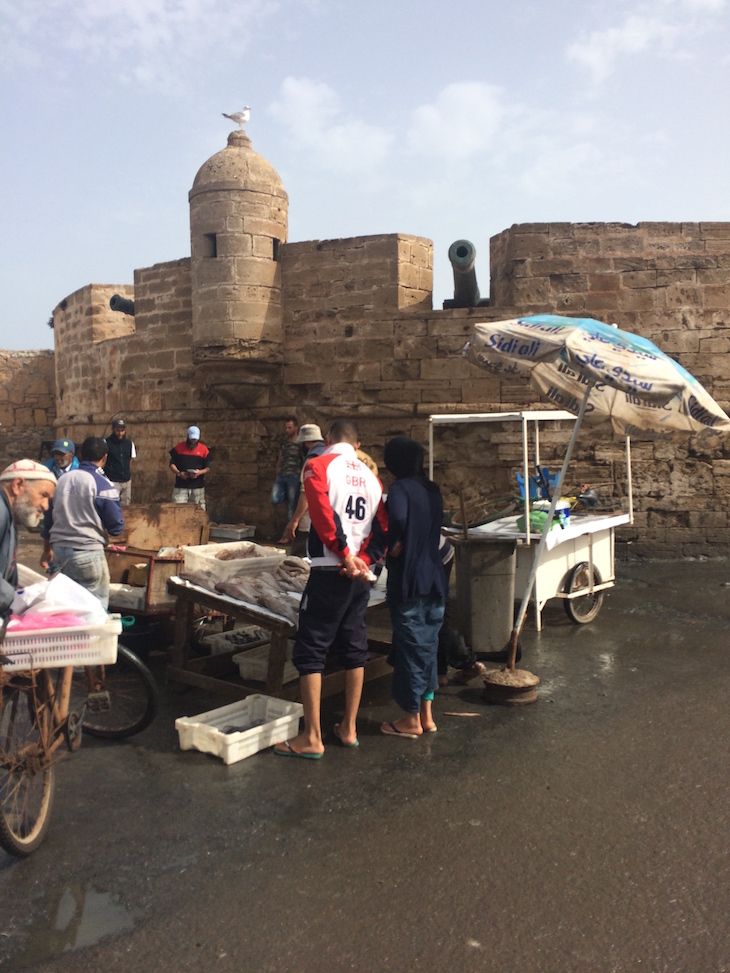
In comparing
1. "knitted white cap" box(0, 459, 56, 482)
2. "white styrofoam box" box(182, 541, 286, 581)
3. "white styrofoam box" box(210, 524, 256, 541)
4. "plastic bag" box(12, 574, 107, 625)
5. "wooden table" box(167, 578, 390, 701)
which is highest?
"knitted white cap" box(0, 459, 56, 482)

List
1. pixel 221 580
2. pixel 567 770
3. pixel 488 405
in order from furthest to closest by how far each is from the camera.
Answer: pixel 488 405 → pixel 221 580 → pixel 567 770

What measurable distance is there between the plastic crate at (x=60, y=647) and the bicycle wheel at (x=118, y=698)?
4.06ft

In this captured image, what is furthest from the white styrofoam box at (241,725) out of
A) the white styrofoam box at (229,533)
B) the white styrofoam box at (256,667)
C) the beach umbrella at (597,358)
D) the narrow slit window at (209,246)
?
the narrow slit window at (209,246)

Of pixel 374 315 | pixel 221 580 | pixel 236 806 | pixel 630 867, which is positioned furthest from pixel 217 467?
pixel 630 867

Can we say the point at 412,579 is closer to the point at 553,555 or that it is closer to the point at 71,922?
the point at 71,922

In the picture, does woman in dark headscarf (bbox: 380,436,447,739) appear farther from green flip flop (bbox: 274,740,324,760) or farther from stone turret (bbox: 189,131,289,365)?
stone turret (bbox: 189,131,289,365)

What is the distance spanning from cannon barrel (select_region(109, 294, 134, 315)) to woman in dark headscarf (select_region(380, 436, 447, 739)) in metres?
10.4

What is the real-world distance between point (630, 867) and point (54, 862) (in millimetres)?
2397

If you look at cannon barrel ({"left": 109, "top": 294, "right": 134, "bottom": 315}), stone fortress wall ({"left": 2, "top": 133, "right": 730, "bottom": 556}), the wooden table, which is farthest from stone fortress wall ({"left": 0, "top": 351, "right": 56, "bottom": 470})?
the wooden table

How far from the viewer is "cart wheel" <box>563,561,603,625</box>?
742 centimetres

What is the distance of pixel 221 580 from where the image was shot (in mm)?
5973

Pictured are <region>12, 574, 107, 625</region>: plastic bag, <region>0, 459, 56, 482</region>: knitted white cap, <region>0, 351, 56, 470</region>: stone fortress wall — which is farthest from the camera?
<region>0, 351, 56, 470</region>: stone fortress wall

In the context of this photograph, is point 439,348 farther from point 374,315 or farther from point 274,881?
point 274,881

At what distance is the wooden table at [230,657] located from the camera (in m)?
5.08
